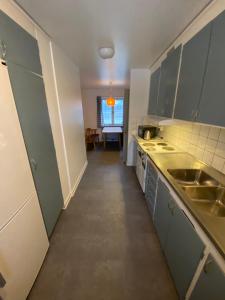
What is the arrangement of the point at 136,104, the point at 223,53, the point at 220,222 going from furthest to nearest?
the point at 136,104, the point at 223,53, the point at 220,222

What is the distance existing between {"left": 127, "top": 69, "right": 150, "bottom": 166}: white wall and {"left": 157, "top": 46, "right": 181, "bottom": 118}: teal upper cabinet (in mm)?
1021

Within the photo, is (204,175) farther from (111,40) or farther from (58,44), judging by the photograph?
(58,44)

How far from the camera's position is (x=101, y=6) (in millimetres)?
1165

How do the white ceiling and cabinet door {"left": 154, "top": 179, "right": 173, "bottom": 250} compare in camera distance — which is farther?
cabinet door {"left": 154, "top": 179, "right": 173, "bottom": 250}

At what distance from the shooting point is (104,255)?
1502mm

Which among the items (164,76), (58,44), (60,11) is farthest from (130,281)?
(58,44)

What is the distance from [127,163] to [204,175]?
2.38m

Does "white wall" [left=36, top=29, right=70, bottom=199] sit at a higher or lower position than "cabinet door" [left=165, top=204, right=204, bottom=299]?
higher

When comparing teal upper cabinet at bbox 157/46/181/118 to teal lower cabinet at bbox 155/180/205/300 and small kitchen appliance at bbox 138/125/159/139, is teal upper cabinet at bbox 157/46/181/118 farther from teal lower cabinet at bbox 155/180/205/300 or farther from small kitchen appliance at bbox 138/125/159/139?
teal lower cabinet at bbox 155/180/205/300

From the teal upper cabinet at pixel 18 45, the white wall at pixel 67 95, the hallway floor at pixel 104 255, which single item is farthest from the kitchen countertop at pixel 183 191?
the teal upper cabinet at pixel 18 45

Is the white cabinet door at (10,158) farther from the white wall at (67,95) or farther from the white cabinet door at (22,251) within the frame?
the white wall at (67,95)

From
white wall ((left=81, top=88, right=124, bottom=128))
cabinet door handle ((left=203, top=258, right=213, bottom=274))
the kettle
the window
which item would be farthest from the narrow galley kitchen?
the window

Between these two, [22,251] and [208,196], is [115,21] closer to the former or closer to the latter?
[208,196]

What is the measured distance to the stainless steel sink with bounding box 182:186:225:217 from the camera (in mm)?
1163
